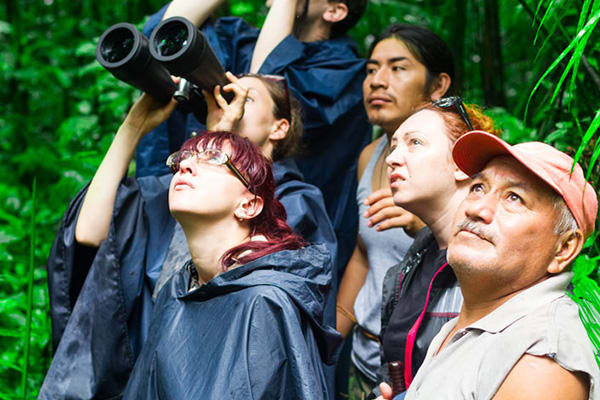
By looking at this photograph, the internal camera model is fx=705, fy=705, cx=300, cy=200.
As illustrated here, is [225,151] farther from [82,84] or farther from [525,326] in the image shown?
[82,84]

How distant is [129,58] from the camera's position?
2312mm

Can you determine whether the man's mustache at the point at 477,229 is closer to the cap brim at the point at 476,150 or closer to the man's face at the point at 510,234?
the man's face at the point at 510,234

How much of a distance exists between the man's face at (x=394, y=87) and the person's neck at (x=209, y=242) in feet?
3.01

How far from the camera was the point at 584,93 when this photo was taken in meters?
2.33

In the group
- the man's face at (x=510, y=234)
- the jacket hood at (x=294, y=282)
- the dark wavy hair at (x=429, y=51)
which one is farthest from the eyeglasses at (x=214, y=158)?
the dark wavy hair at (x=429, y=51)

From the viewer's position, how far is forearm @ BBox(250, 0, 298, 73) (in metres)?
3.12

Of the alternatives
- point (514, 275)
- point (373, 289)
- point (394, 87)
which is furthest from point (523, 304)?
point (394, 87)

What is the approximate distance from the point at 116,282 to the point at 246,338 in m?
0.78

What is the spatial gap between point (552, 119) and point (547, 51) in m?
0.37

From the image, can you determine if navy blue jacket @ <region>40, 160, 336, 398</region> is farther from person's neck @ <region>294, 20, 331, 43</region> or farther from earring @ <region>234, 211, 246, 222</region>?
person's neck @ <region>294, 20, 331, 43</region>

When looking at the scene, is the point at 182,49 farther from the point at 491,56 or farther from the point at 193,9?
the point at 491,56

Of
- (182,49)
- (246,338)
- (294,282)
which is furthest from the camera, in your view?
(182,49)

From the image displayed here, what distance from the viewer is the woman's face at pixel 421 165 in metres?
1.99

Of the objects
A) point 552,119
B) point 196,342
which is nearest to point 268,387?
point 196,342
